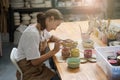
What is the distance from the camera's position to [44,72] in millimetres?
2275

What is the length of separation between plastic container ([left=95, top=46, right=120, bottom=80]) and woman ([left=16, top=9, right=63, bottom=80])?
0.42 meters

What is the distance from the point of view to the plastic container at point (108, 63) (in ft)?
5.29

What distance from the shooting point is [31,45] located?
2.11 metres

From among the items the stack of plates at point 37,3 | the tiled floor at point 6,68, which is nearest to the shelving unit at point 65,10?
the stack of plates at point 37,3

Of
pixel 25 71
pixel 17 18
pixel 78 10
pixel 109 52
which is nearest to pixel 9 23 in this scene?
pixel 17 18

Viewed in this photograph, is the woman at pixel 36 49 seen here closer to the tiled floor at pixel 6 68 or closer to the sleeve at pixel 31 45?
the sleeve at pixel 31 45

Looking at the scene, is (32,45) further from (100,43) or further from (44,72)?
(100,43)

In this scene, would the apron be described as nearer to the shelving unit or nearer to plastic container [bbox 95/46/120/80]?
plastic container [bbox 95/46/120/80]

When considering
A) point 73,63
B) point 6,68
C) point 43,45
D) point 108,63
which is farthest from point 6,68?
point 108,63

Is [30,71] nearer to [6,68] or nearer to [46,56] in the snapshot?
[46,56]

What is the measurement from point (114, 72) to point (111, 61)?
0.36ft

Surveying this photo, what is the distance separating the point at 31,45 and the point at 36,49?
0.06m

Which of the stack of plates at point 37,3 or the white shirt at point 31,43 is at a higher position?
the stack of plates at point 37,3

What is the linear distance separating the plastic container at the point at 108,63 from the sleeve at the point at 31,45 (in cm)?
54
